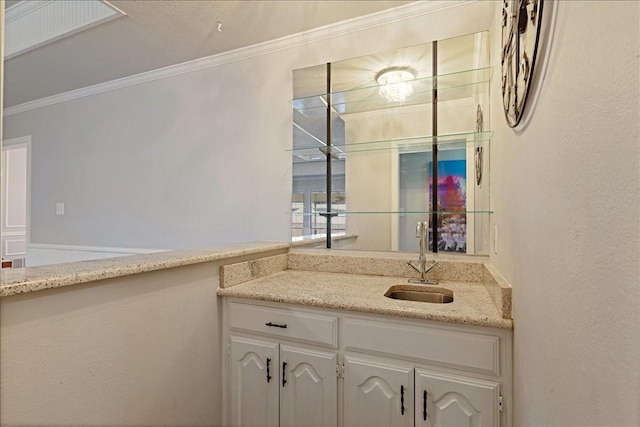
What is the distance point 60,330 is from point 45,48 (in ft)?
8.38

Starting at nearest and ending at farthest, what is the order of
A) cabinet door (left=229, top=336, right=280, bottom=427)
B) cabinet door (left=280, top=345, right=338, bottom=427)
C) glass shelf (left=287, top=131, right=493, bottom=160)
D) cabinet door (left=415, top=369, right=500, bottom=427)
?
cabinet door (left=415, top=369, right=500, bottom=427) → cabinet door (left=280, top=345, right=338, bottom=427) → cabinet door (left=229, top=336, right=280, bottom=427) → glass shelf (left=287, top=131, right=493, bottom=160)

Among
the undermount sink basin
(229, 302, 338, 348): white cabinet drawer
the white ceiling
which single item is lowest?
(229, 302, 338, 348): white cabinet drawer

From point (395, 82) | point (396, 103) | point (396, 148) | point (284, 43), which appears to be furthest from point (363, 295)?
point (284, 43)

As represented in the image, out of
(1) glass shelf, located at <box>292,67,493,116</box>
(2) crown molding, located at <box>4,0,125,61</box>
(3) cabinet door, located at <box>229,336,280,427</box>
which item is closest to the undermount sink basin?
(3) cabinet door, located at <box>229,336,280,427</box>

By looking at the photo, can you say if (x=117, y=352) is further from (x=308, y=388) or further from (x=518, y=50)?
(x=518, y=50)

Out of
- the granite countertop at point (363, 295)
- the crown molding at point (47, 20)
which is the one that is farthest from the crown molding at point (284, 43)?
the granite countertop at point (363, 295)

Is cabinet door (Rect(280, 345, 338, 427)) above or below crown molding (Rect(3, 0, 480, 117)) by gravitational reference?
below

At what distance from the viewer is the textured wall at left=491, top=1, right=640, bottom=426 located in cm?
40

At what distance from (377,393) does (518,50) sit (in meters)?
1.32

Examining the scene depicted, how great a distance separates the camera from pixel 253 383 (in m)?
1.55

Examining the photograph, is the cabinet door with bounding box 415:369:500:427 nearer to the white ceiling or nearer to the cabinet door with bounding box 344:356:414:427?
the cabinet door with bounding box 344:356:414:427

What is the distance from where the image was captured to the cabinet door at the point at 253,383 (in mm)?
1503

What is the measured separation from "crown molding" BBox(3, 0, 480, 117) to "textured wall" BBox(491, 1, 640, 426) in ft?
4.68

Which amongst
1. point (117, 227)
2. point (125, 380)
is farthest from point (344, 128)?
point (117, 227)
